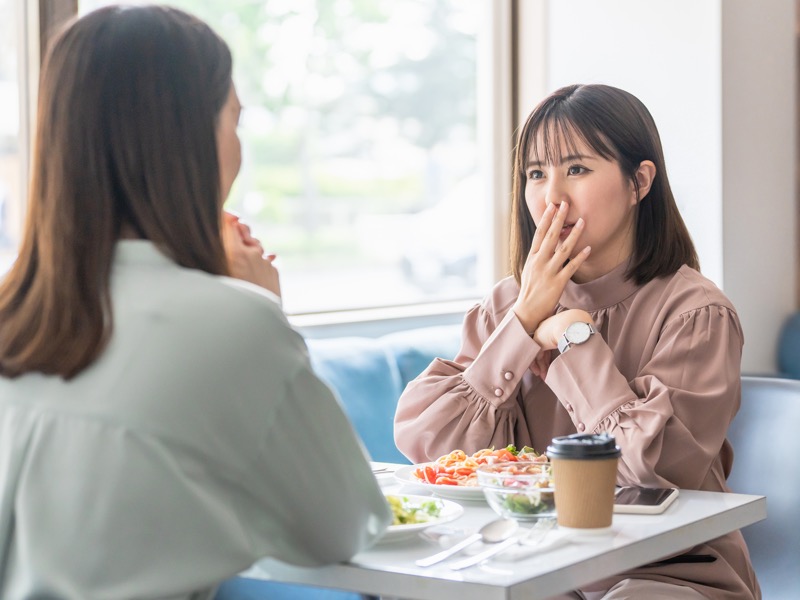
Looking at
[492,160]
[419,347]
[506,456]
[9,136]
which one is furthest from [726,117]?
[9,136]

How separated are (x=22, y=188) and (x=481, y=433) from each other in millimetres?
1328

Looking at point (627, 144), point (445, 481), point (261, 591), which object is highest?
point (627, 144)

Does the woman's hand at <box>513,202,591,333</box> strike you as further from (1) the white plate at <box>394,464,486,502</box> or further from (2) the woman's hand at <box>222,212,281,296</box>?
(2) the woman's hand at <box>222,212,281,296</box>

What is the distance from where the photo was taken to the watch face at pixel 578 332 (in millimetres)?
1743

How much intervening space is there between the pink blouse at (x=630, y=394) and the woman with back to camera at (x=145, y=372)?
63 cm

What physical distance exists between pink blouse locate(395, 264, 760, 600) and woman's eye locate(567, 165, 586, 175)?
7.0 inches

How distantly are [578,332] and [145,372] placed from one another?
870 mm

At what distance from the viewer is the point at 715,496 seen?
5.01 ft

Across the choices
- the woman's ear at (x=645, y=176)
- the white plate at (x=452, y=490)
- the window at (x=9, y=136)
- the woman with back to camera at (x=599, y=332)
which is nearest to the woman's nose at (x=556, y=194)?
the woman with back to camera at (x=599, y=332)

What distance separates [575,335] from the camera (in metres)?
1.75

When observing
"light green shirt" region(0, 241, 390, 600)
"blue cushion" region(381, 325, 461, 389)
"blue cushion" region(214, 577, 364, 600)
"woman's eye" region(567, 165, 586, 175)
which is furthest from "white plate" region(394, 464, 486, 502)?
"blue cushion" region(381, 325, 461, 389)

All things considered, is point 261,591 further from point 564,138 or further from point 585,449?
point 585,449

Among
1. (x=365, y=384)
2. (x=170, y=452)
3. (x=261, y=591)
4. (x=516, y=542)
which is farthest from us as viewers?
(x=365, y=384)

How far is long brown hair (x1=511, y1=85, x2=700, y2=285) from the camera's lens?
1.88 meters
